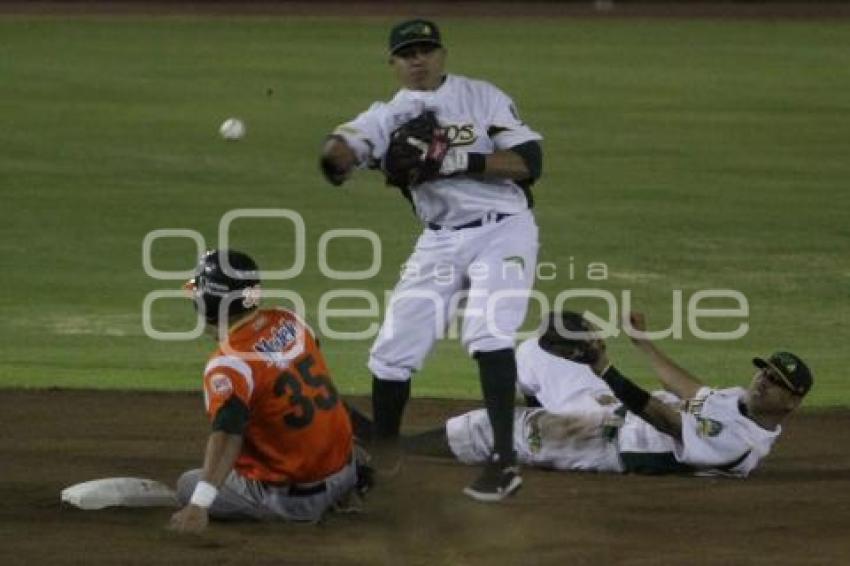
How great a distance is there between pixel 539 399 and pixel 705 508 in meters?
1.22

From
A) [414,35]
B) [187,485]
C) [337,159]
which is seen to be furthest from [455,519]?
[414,35]

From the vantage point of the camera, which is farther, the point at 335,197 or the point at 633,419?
the point at 335,197

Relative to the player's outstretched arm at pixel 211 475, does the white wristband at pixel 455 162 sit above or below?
above

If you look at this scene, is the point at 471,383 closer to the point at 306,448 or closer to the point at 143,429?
the point at 143,429

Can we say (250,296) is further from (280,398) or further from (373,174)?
(373,174)

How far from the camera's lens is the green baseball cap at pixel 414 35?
7609 mm

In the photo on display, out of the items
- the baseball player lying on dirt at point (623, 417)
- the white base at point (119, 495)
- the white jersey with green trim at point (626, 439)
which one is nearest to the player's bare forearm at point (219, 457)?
the white base at point (119, 495)

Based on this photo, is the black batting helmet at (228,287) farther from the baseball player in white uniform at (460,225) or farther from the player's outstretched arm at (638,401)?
the player's outstretched arm at (638,401)

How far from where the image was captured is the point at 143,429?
9.25m

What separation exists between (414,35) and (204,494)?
198 centimetres

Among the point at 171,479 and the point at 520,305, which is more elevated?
the point at 520,305

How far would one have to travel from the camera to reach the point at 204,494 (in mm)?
6809

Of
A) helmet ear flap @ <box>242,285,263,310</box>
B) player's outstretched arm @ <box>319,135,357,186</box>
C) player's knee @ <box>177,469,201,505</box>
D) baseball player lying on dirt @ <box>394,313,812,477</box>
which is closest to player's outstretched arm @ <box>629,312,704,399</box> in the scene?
baseball player lying on dirt @ <box>394,313,812,477</box>

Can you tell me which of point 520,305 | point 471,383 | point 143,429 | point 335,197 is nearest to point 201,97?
point 335,197
